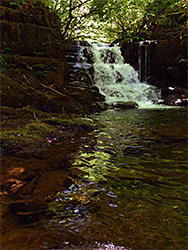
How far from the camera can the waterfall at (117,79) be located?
41.1 ft

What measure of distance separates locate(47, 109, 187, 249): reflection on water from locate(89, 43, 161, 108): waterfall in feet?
29.0

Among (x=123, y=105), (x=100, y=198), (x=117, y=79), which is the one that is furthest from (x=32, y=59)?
(x=117, y=79)

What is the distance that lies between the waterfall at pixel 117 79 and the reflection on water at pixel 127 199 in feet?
29.0

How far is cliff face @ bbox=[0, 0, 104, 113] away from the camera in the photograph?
5.26 meters

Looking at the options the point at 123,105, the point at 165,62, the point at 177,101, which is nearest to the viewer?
the point at 123,105

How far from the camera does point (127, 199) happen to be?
6.46 ft

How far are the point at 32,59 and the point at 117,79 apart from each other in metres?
8.78

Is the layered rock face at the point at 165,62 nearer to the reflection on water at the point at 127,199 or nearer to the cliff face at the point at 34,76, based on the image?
the cliff face at the point at 34,76

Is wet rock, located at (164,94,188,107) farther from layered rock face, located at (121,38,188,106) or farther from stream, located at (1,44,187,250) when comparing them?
stream, located at (1,44,187,250)

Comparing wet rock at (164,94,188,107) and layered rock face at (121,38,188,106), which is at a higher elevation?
layered rock face at (121,38,188,106)

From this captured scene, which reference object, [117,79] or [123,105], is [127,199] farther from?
[117,79]

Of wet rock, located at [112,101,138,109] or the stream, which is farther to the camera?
wet rock, located at [112,101,138,109]

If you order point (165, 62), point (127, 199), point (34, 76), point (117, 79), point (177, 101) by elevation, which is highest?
point (165, 62)

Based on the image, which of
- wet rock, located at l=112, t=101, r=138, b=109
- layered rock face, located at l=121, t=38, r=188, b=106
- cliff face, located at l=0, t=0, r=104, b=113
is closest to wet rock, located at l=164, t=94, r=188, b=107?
layered rock face, located at l=121, t=38, r=188, b=106
